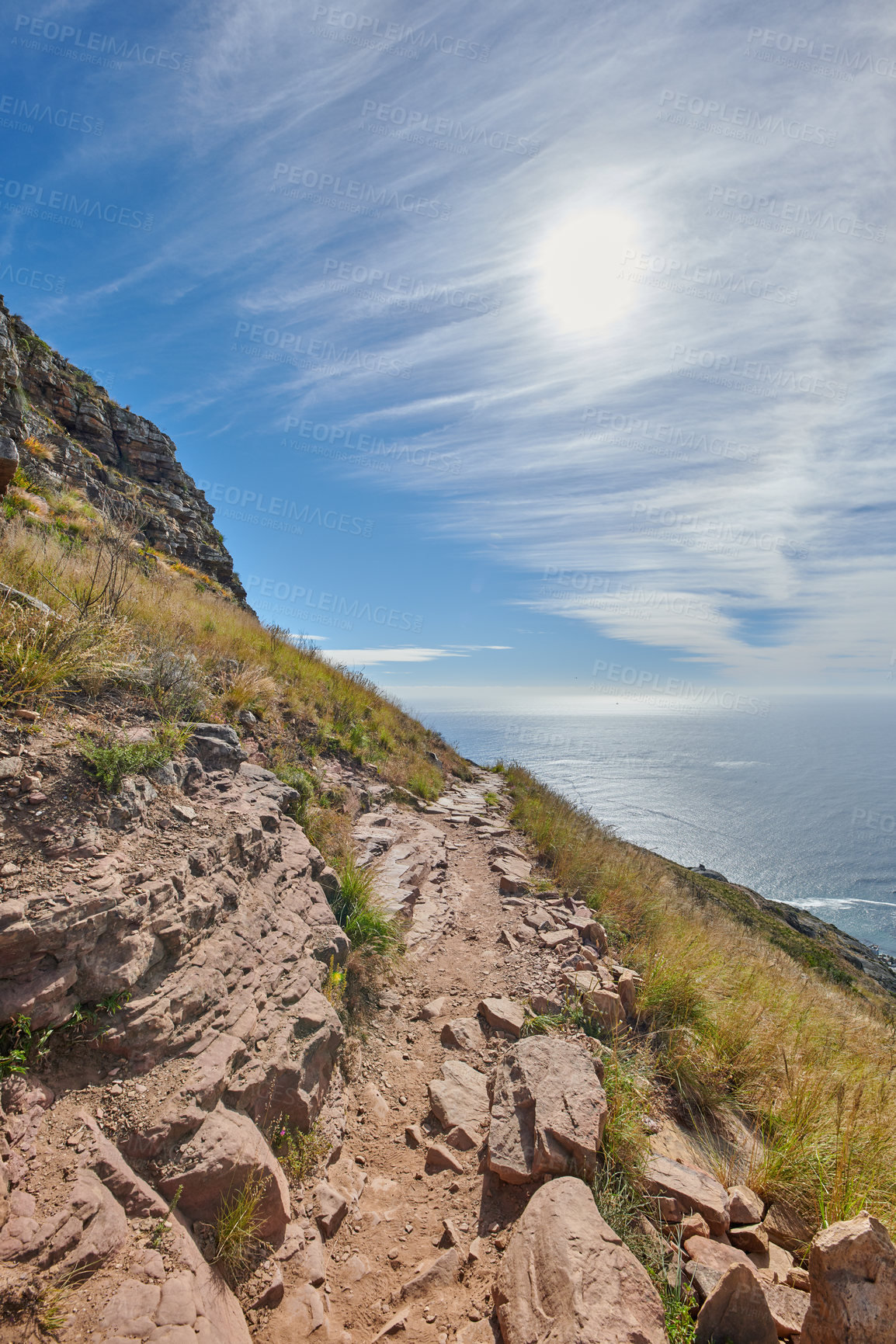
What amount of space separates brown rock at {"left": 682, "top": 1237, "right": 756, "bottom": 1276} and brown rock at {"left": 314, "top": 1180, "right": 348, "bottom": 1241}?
2.07 meters

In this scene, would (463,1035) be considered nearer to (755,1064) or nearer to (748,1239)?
(748,1239)

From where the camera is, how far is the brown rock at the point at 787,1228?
3.21 m

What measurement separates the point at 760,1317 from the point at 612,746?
452ft

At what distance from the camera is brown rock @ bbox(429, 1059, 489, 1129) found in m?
4.05

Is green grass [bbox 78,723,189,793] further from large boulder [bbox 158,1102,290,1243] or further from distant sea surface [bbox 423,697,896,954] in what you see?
distant sea surface [bbox 423,697,896,954]

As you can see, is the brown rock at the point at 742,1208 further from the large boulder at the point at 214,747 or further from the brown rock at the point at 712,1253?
the large boulder at the point at 214,747

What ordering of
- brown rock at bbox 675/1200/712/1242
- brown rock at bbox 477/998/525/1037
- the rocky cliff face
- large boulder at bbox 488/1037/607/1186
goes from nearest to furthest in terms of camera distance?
1. brown rock at bbox 675/1200/712/1242
2. large boulder at bbox 488/1037/607/1186
3. brown rock at bbox 477/998/525/1037
4. the rocky cliff face

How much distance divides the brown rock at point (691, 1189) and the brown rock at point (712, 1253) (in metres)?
0.14

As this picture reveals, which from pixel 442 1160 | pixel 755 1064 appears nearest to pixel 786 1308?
pixel 442 1160

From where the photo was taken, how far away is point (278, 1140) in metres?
3.48

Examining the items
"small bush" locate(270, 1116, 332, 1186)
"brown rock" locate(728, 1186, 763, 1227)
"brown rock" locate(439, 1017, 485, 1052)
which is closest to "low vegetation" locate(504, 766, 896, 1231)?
"brown rock" locate(728, 1186, 763, 1227)

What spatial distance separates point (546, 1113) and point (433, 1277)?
106 cm

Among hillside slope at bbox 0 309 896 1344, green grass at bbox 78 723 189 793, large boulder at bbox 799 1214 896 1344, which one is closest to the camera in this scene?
large boulder at bbox 799 1214 896 1344

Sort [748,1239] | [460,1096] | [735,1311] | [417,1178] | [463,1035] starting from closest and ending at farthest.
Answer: [735,1311] < [748,1239] < [417,1178] < [460,1096] < [463,1035]
